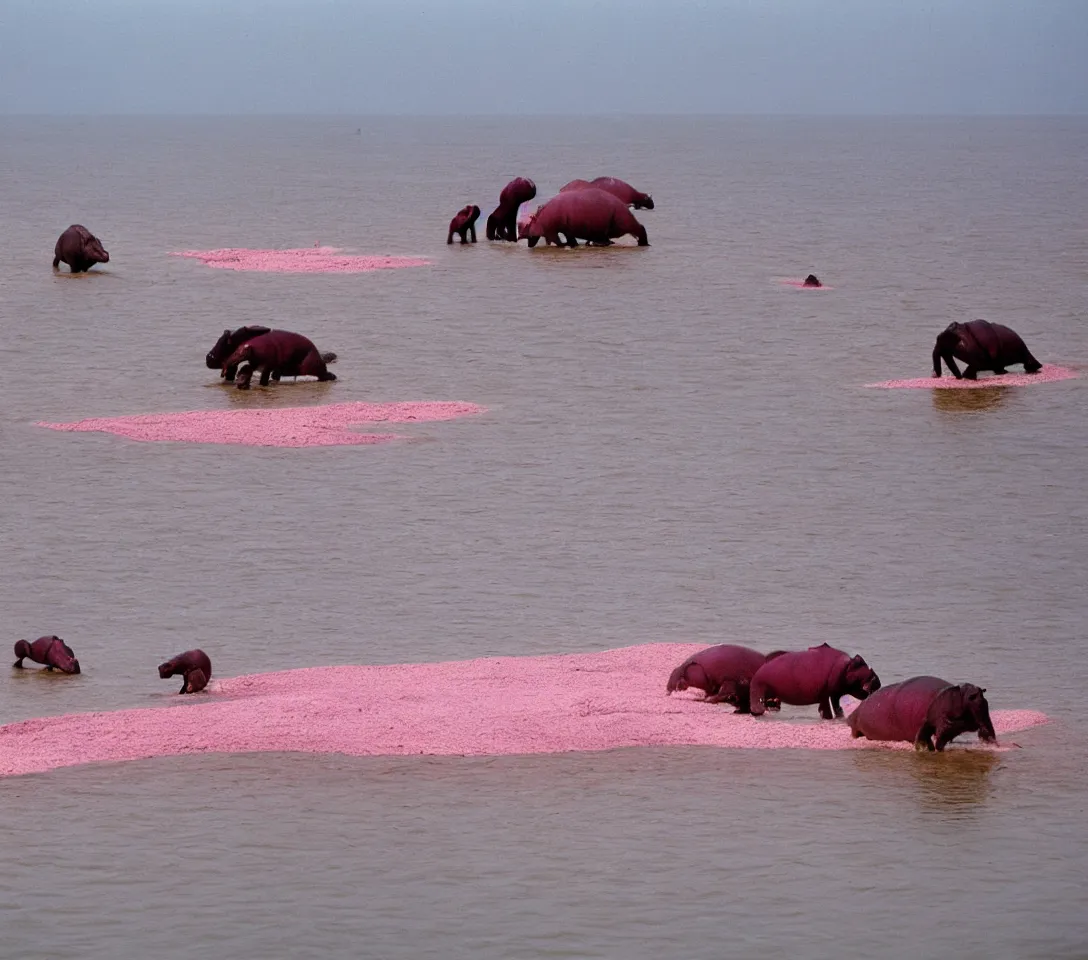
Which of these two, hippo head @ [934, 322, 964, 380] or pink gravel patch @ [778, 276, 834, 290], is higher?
pink gravel patch @ [778, 276, 834, 290]

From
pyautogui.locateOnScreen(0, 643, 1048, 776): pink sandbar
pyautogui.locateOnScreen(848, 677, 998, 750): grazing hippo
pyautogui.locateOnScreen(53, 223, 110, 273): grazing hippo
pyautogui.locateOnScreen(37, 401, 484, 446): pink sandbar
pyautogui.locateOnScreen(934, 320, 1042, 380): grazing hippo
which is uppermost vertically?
pyautogui.locateOnScreen(53, 223, 110, 273): grazing hippo

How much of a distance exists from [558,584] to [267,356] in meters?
13.0

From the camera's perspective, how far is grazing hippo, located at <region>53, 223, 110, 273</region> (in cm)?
4900

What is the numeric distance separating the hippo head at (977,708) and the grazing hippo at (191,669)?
492 centimetres

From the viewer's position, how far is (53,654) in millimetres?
16688

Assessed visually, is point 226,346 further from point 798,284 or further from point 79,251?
point 79,251

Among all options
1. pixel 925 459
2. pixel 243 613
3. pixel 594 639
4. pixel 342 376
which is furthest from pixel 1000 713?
pixel 342 376

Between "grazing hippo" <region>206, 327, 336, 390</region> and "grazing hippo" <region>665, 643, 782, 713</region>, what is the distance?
16515 millimetres

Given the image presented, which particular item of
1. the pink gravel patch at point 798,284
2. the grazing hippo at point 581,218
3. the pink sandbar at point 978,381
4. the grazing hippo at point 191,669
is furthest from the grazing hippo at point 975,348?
the grazing hippo at point 581,218

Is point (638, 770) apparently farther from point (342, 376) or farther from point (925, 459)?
point (342, 376)

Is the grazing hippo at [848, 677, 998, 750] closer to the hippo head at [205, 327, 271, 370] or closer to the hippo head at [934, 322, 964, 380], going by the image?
the hippo head at [934, 322, 964, 380]

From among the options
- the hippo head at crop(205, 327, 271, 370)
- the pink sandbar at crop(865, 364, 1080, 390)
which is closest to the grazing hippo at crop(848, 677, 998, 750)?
the pink sandbar at crop(865, 364, 1080, 390)

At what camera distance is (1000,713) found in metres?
15.4

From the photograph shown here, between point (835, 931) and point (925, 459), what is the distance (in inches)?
585
